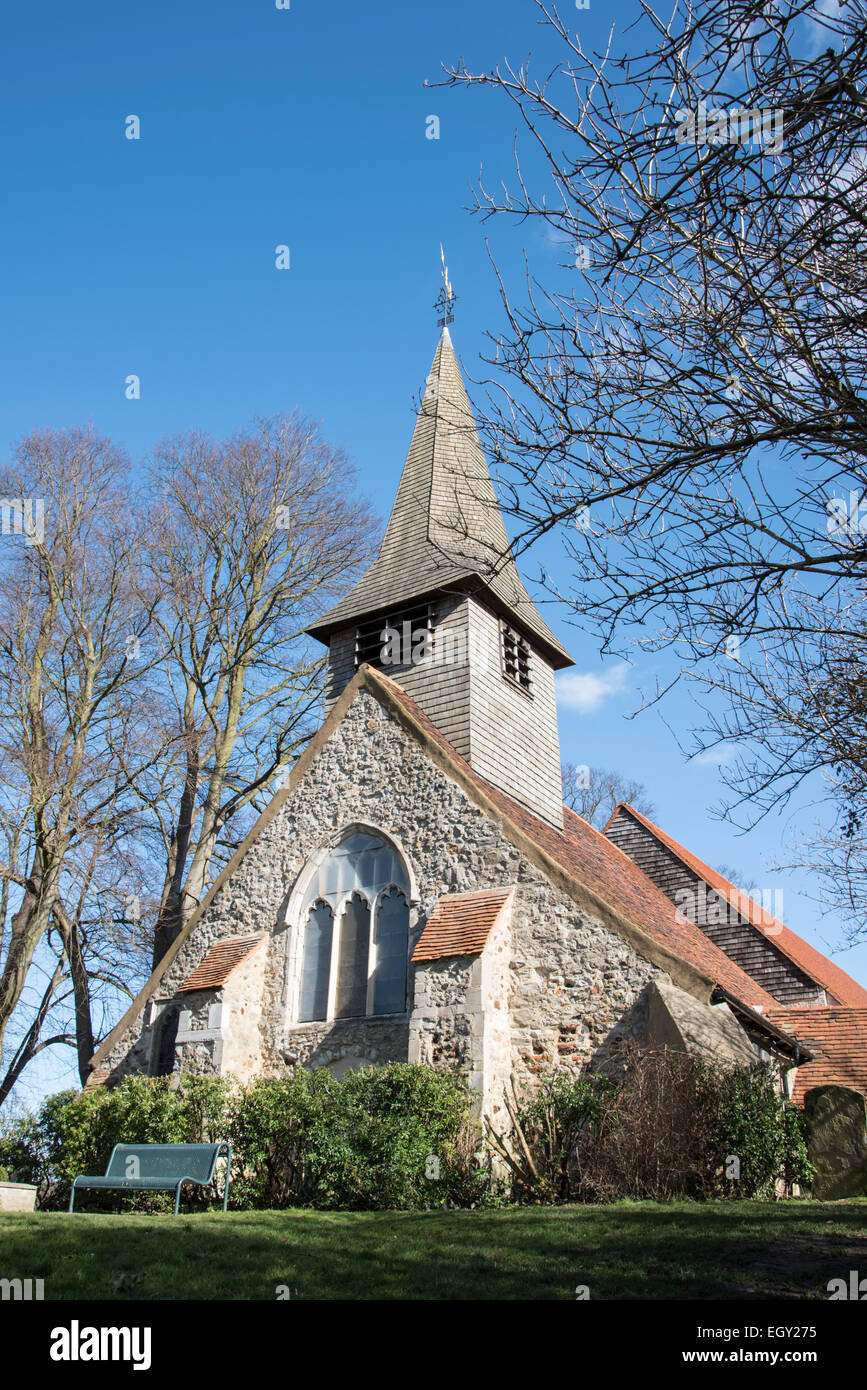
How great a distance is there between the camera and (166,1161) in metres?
10.2

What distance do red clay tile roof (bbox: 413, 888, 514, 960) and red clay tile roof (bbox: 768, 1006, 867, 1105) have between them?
266 inches

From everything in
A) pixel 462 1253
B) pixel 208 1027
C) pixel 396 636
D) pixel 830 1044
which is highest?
pixel 396 636

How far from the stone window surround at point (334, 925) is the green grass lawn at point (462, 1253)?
15.0ft

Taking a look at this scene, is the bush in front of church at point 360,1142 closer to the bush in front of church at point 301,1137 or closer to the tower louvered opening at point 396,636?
the bush in front of church at point 301,1137

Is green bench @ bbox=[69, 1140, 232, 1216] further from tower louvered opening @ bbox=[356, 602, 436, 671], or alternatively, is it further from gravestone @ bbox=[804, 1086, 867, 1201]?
tower louvered opening @ bbox=[356, 602, 436, 671]

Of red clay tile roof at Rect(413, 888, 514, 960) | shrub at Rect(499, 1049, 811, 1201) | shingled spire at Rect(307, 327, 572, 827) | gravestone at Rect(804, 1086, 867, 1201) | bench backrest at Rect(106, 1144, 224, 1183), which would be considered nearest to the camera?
shrub at Rect(499, 1049, 811, 1201)

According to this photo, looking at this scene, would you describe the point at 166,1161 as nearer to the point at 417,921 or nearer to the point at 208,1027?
the point at 208,1027

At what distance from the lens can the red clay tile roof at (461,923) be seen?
11766 millimetres

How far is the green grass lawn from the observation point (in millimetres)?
5617

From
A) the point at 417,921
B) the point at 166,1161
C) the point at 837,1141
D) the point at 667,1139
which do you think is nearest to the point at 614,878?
the point at 417,921

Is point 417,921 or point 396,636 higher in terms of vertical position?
point 396,636

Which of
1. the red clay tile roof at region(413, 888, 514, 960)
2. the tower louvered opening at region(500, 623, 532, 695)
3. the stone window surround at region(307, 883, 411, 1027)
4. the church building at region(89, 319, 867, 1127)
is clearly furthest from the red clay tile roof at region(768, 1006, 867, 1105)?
the tower louvered opening at region(500, 623, 532, 695)

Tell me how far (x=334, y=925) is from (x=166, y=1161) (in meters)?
4.30
